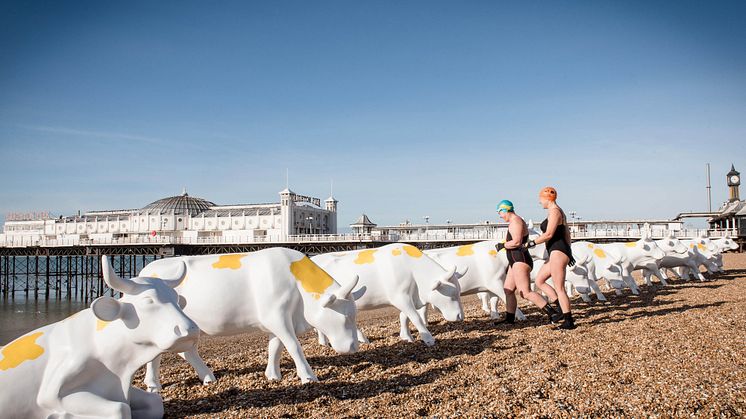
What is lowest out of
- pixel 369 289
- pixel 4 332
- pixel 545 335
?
pixel 4 332

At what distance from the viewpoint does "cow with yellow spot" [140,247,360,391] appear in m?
5.92

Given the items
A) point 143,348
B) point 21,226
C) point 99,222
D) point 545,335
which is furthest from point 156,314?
point 21,226

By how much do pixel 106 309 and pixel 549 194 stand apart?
6.66m

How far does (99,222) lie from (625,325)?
278 feet

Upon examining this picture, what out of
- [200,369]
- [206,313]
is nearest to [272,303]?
[206,313]

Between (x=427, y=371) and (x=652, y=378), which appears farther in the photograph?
(x=427, y=371)

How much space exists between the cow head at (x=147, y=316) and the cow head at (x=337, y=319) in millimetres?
2006

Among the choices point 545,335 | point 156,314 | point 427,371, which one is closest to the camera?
point 156,314

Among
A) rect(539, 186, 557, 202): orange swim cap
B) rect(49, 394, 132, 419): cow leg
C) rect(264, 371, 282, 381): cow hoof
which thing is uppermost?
rect(539, 186, 557, 202): orange swim cap

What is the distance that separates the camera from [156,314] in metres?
4.07

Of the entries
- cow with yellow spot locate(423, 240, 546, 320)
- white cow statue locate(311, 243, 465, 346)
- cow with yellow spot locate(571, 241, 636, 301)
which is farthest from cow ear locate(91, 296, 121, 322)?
cow with yellow spot locate(571, 241, 636, 301)

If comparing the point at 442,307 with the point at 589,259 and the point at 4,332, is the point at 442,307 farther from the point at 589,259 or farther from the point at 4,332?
the point at 4,332

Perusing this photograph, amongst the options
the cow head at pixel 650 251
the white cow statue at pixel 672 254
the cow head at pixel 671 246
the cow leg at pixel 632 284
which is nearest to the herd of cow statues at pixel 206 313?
the cow leg at pixel 632 284

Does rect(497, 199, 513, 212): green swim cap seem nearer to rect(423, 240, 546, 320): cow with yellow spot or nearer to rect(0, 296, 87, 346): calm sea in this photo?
rect(423, 240, 546, 320): cow with yellow spot
